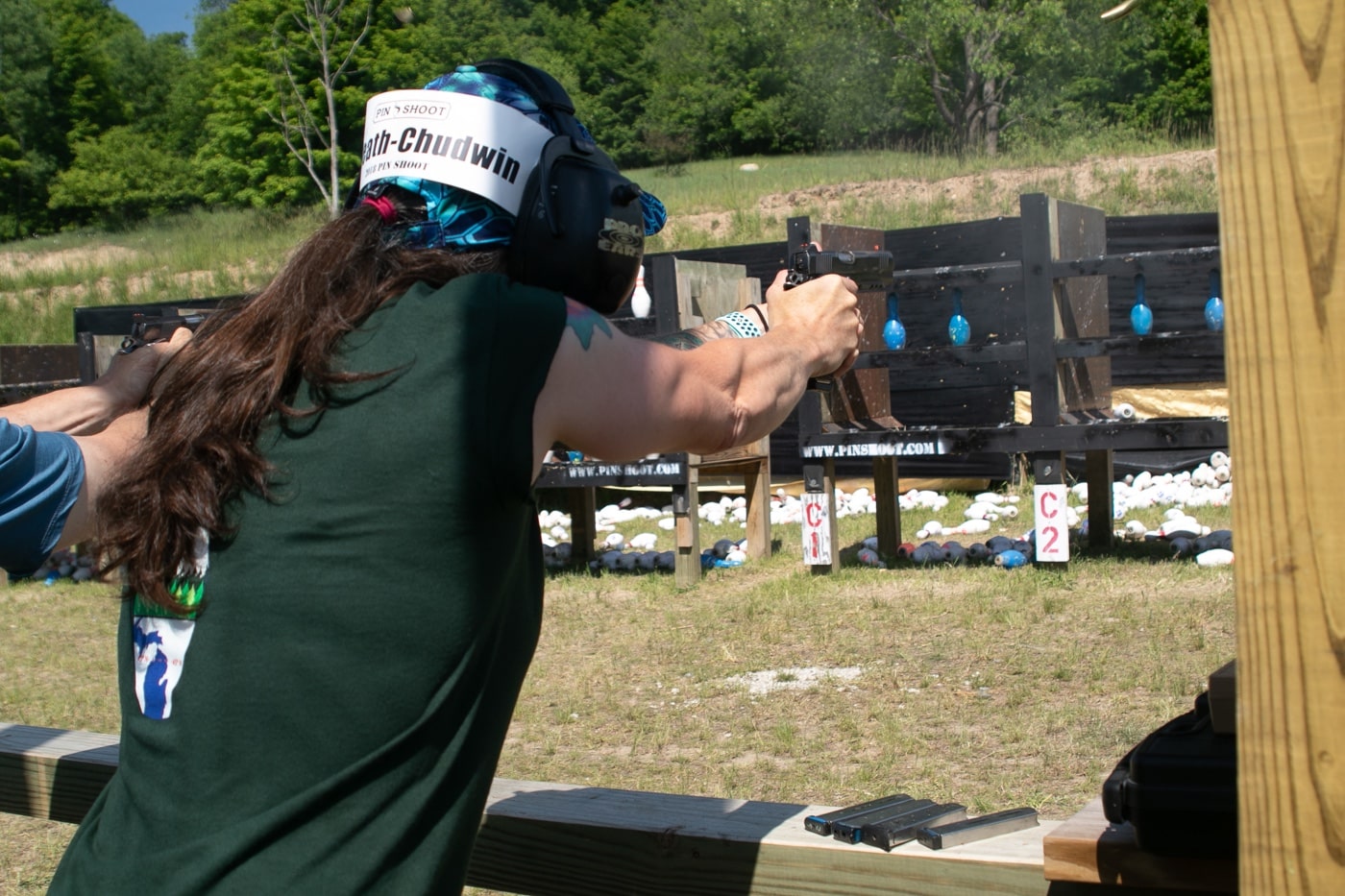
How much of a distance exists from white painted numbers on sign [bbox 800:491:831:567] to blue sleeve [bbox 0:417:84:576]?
635cm

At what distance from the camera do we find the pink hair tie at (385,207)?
1577 millimetres

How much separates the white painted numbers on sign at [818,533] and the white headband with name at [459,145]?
242 inches

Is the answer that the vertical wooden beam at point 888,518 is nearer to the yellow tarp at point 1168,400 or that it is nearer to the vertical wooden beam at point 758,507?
the vertical wooden beam at point 758,507

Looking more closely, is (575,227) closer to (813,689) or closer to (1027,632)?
(813,689)

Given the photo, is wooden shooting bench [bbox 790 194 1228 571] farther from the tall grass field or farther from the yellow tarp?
the yellow tarp

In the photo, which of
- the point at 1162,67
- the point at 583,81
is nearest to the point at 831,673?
the point at 1162,67

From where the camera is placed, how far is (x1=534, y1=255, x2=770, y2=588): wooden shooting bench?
26.1 feet

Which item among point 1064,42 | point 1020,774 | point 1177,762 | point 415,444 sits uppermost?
point 1064,42

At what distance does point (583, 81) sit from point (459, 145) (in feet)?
219

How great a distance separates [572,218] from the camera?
164 centimetres

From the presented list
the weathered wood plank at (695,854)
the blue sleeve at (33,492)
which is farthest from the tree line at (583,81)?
the blue sleeve at (33,492)

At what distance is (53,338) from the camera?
88.7 feet

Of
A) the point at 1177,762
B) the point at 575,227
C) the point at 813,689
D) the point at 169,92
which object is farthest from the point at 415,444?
the point at 169,92

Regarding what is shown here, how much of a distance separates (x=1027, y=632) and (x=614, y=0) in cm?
6887
